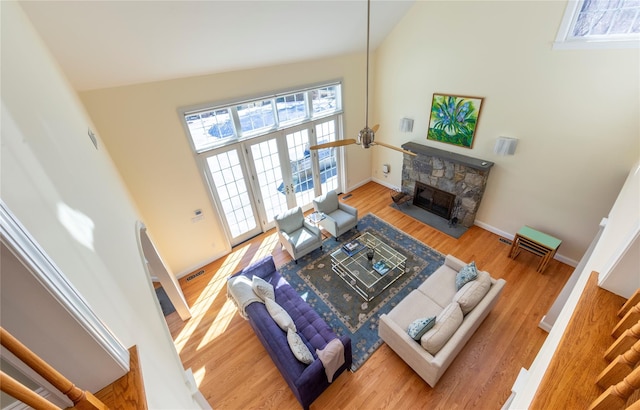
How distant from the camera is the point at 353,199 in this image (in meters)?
7.17

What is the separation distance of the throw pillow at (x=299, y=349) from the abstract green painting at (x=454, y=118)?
4.78 m

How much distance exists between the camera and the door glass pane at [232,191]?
5043 millimetres

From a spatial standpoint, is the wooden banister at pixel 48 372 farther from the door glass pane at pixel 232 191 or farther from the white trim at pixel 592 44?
the white trim at pixel 592 44

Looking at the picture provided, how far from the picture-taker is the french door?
5172mm

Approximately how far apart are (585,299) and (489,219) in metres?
4.81

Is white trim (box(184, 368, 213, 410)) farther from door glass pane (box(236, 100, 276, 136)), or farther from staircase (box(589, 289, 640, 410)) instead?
door glass pane (box(236, 100, 276, 136))

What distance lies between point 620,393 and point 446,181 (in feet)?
17.9

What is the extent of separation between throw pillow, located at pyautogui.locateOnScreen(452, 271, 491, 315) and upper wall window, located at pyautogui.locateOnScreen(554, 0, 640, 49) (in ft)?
11.3

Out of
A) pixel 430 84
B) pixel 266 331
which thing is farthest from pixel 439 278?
pixel 430 84

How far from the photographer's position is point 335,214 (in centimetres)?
591

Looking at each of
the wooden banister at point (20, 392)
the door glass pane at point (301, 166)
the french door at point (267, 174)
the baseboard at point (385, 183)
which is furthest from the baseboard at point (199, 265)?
the wooden banister at point (20, 392)

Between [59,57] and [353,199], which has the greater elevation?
[59,57]

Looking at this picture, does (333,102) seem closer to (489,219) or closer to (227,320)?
(489,219)

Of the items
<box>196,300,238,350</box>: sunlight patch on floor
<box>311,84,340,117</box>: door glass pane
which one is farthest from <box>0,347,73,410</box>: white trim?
<box>311,84,340,117</box>: door glass pane
